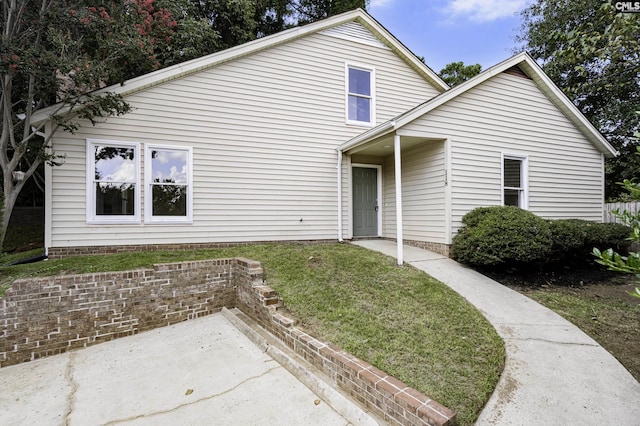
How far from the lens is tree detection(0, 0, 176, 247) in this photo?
5.58 metres

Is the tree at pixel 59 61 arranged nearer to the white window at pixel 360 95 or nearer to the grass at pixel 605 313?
the white window at pixel 360 95

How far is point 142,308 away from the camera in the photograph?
500 centimetres

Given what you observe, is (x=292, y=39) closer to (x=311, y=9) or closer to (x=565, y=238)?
(x=565, y=238)

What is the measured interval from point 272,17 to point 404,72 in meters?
10.2

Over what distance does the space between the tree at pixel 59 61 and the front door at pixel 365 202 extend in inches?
239

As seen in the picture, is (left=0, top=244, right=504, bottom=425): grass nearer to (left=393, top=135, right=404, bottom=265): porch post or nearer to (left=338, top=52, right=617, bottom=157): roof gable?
(left=393, top=135, right=404, bottom=265): porch post

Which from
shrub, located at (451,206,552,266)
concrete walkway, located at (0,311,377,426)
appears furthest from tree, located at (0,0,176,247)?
shrub, located at (451,206,552,266)

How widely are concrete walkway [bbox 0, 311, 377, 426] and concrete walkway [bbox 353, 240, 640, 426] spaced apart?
1.44 meters

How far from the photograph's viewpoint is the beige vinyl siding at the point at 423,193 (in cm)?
757

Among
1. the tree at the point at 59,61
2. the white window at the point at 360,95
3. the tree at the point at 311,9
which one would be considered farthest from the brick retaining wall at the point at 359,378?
the tree at the point at 311,9

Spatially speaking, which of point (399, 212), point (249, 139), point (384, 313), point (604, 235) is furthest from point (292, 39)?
point (604, 235)

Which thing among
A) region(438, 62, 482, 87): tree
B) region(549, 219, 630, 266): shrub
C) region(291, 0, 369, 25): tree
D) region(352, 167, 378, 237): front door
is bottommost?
region(549, 219, 630, 266): shrub

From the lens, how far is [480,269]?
676cm

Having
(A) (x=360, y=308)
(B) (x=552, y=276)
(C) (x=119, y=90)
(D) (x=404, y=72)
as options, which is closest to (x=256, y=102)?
(C) (x=119, y=90)
